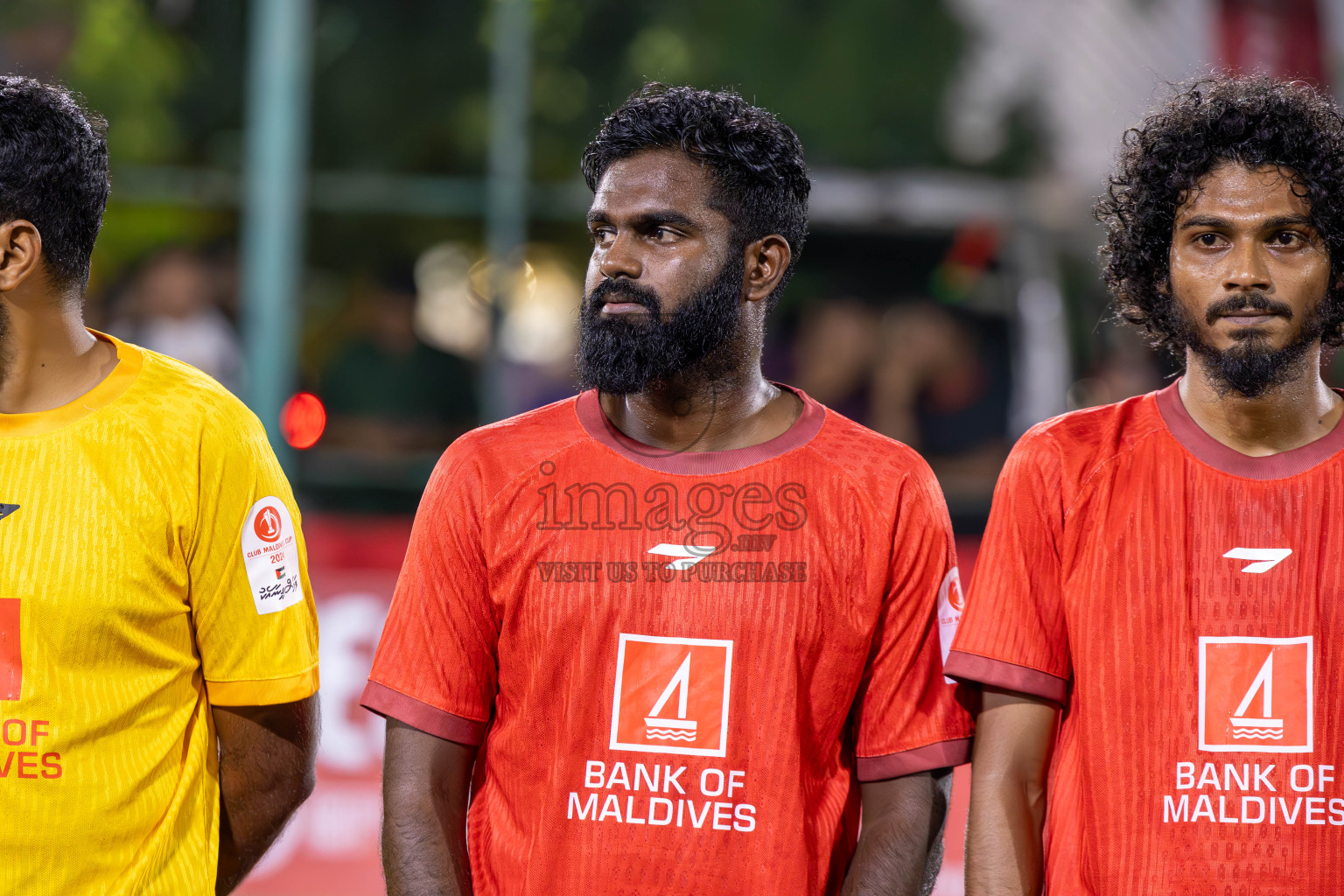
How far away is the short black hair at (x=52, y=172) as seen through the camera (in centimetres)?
305

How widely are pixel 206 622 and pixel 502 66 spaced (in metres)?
7.45

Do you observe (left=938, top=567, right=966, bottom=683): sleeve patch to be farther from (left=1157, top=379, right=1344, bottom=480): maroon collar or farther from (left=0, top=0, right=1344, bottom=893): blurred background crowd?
(left=0, top=0, right=1344, bottom=893): blurred background crowd

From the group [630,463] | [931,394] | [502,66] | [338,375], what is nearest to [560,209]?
[502,66]

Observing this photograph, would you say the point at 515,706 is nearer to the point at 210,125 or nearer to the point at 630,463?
the point at 630,463

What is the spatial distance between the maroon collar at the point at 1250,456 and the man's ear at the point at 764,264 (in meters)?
0.82

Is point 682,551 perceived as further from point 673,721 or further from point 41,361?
point 41,361

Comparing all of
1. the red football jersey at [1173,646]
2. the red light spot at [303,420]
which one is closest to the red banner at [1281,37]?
the red light spot at [303,420]

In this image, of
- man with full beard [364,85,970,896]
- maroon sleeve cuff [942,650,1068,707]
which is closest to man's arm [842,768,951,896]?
man with full beard [364,85,970,896]

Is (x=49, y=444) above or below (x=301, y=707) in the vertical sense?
above

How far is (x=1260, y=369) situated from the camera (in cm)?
302

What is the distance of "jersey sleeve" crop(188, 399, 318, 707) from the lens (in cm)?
304

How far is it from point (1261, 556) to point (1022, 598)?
16.7 inches

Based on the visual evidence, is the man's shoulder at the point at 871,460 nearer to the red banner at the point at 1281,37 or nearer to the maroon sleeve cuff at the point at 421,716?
the maroon sleeve cuff at the point at 421,716

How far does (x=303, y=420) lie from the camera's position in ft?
27.7
